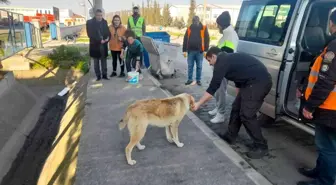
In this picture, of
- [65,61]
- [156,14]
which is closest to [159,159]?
[65,61]

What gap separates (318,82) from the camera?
2455 mm

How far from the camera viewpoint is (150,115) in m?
3.21

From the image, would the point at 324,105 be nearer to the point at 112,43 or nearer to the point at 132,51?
the point at 132,51

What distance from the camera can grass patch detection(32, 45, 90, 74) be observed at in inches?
361

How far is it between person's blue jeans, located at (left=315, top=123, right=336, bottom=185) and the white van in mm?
603

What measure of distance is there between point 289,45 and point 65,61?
8.03 metres

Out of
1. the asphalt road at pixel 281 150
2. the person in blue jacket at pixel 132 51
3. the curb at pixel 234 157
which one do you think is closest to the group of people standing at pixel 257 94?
the asphalt road at pixel 281 150

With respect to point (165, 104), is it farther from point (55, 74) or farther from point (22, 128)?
point (55, 74)

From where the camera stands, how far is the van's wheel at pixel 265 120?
4.49 metres

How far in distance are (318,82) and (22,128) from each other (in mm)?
5521

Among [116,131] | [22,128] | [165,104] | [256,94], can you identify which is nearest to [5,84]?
[22,128]

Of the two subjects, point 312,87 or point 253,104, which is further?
point 253,104

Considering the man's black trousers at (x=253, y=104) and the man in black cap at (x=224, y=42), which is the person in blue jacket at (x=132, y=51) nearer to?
the man in black cap at (x=224, y=42)

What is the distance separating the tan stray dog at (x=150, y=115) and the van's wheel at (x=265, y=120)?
1.67 metres
